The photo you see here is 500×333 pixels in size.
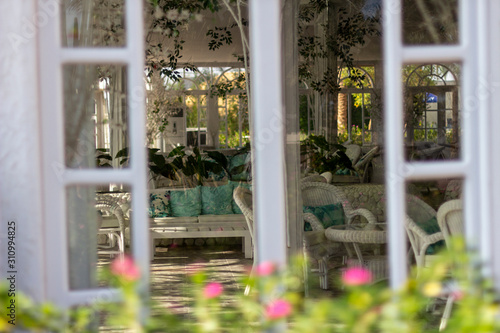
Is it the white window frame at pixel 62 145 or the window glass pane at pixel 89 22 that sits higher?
the window glass pane at pixel 89 22

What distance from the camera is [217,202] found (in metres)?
6.11

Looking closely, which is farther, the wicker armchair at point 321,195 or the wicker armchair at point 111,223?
the wicker armchair at point 321,195

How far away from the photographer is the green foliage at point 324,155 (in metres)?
6.85

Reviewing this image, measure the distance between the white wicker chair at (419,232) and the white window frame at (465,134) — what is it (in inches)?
50.0

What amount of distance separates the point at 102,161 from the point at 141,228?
13.0 ft

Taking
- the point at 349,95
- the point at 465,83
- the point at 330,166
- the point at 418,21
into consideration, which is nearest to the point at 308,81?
the point at 330,166

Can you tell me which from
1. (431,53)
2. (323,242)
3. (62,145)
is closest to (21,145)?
(62,145)

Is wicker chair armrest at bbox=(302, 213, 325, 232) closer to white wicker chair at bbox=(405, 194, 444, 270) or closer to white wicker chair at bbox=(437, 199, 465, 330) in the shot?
white wicker chair at bbox=(405, 194, 444, 270)

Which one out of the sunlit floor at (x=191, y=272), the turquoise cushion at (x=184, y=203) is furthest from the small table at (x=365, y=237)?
the turquoise cushion at (x=184, y=203)

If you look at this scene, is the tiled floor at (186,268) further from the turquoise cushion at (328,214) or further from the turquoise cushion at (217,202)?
the turquoise cushion at (328,214)

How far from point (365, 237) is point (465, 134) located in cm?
229

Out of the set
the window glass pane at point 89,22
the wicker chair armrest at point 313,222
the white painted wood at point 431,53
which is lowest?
the wicker chair armrest at point 313,222

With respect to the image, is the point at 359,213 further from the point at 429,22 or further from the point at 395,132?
the point at 395,132

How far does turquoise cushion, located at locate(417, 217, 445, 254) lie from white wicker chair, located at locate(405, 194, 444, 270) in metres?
0.02
